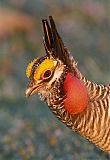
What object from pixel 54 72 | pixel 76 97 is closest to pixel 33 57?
pixel 76 97

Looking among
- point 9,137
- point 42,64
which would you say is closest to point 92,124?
point 42,64

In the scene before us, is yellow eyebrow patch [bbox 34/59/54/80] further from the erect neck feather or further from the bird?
the erect neck feather

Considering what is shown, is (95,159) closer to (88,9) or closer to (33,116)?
(33,116)

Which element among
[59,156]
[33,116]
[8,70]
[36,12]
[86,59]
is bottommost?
[59,156]

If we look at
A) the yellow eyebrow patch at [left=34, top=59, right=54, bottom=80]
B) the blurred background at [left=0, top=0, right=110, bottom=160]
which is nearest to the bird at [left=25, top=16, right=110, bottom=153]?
the yellow eyebrow patch at [left=34, top=59, right=54, bottom=80]

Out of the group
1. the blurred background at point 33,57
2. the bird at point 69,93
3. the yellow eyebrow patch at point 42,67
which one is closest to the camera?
the yellow eyebrow patch at point 42,67

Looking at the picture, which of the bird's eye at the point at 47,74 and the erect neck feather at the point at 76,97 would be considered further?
the erect neck feather at the point at 76,97

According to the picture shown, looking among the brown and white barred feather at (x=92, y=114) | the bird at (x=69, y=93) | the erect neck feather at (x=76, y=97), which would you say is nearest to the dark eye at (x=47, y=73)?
the bird at (x=69, y=93)

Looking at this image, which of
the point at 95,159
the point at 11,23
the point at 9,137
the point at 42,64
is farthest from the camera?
the point at 11,23

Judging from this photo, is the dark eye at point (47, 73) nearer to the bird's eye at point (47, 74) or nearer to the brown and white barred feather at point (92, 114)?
the bird's eye at point (47, 74)
